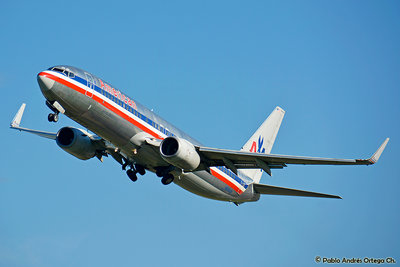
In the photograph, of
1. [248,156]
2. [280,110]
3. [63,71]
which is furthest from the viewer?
[280,110]

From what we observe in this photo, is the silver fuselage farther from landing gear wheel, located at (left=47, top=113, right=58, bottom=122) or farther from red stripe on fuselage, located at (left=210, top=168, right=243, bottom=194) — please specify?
landing gear wheel, located at (left=47, top=113, right=58, bottom=122)

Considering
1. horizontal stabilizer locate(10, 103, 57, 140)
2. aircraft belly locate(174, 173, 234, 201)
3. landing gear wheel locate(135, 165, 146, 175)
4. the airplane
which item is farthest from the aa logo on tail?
horizontal stabilizer locate(10, 103, 57, 140)

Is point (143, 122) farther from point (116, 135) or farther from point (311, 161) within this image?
point (311, 161)

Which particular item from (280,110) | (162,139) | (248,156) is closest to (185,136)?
(162,139)

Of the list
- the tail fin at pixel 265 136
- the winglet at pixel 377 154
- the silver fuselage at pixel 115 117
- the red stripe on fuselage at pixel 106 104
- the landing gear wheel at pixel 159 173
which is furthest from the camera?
the tail fin at pixel 265 136

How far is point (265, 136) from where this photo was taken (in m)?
50.5

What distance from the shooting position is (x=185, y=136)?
39.5 meters

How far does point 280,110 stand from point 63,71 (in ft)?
78.5

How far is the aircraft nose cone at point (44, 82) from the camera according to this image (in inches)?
1286

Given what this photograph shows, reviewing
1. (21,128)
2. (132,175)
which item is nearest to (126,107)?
(132,175)

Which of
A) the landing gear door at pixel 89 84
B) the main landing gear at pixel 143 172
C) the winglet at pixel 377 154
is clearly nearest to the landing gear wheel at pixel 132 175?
the main landing gear at pixel 143 172

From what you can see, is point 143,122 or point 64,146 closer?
point 143,122

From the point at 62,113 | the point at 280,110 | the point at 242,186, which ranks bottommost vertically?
the point at 62,113

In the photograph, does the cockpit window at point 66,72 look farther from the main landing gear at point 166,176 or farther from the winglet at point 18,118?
the winglet at point 18,118
